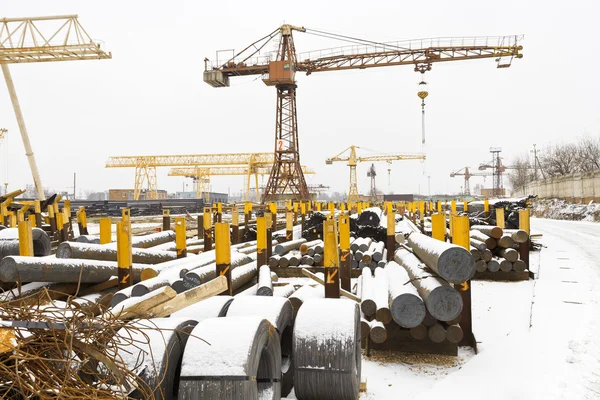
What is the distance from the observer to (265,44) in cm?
3177

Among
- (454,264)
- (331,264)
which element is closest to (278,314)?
(331,264)

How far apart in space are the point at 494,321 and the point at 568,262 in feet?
21.6

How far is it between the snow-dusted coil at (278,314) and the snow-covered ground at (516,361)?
0.86 metres

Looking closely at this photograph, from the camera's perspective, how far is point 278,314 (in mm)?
3641

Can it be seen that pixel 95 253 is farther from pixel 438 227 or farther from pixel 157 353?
pixel 438 227

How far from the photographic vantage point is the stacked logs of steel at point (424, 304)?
475cm

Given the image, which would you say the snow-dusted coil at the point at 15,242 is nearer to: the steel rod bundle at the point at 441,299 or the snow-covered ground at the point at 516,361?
the snow-covered ground at the point at 516,361

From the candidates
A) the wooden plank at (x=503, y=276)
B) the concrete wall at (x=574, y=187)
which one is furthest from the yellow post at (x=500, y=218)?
the concrete wall at (x=574, y=187)

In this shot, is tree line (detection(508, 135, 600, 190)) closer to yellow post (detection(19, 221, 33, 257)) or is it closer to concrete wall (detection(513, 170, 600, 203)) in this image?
concrete wall (detection(513, 170, 600, 203))

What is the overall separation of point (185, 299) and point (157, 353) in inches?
19.2

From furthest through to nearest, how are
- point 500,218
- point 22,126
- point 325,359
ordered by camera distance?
point 22,126, point 500,218, point 325,359

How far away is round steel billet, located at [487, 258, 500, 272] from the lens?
897cm

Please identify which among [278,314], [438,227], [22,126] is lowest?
[278,314]

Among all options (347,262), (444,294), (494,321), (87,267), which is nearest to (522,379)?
(444,294)
